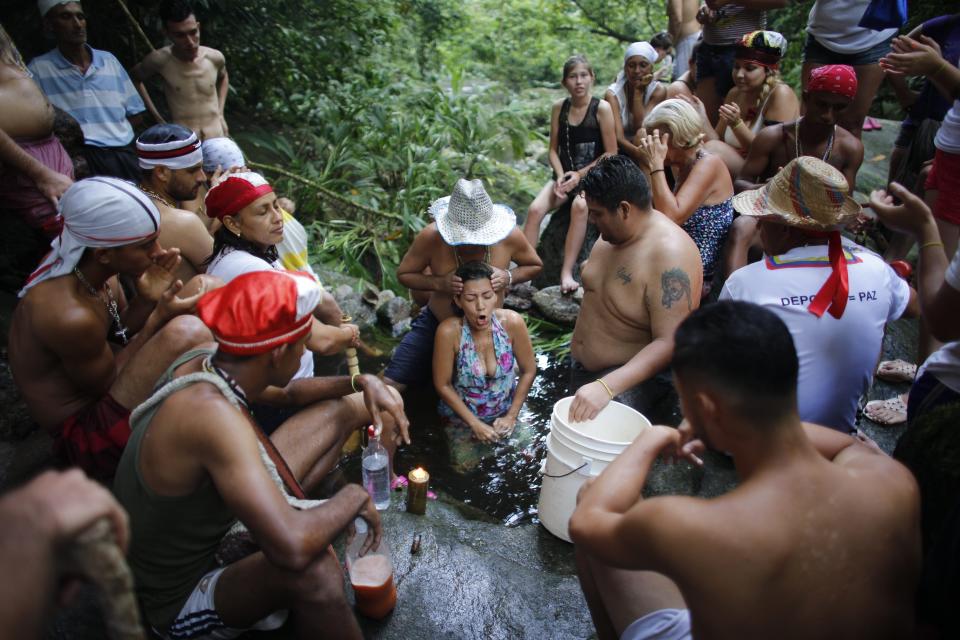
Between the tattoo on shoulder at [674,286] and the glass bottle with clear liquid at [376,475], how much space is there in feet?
6.06

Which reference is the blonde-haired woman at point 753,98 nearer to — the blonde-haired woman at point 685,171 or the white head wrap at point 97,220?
the blonde-haired woman at point 685,171

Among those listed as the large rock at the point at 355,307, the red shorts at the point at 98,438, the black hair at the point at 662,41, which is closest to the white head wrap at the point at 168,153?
the red shorts at the point at 98,438

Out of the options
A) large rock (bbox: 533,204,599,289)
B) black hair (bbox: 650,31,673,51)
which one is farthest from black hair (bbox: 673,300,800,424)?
black hair (bbox: 650,31,673,51)

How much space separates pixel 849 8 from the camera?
17.5 feet

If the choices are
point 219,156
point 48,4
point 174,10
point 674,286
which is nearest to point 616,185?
point 674,286

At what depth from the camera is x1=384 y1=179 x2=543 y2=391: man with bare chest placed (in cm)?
463

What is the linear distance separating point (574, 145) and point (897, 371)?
12.3 feet

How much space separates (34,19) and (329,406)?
225 inches

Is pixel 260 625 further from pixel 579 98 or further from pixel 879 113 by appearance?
pixel 879 113

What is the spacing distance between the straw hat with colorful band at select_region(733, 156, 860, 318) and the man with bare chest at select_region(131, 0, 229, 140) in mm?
5726

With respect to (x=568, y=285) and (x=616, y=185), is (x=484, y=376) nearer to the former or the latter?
(x=616, y=185)

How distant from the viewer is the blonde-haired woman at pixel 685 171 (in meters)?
4.43

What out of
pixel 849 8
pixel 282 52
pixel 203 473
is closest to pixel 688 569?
pixel 203 473

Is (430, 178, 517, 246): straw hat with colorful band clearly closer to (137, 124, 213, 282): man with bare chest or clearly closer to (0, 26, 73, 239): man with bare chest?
(137, 124, 213, 282): man with bare chest
